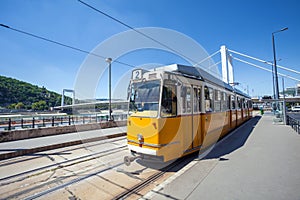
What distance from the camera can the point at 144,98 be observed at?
16.6ft

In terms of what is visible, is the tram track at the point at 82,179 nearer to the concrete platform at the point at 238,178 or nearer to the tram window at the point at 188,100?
the concrete platform at the point at 238,178

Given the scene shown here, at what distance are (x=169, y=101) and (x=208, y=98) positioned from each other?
241 centimetres

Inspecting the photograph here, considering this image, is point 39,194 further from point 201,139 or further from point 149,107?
point 201,139

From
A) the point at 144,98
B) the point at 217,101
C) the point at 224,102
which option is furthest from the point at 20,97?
the point at 217,101

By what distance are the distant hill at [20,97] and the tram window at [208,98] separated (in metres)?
77.9

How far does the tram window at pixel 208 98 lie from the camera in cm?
621

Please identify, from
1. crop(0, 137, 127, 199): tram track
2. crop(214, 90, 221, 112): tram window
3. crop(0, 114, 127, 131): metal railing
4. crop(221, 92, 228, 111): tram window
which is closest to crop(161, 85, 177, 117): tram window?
crop(0, 137, 127, 199): tram track

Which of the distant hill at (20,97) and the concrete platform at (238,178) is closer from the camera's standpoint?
the concrete platform at (238,178)

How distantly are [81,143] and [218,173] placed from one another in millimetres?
6967

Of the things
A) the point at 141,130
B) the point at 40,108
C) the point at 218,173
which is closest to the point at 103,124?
the point at 141,130

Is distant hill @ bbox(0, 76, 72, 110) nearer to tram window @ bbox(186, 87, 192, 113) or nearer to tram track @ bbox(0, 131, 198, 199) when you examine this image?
tram track @ bbox(0, 131, 198, 199)

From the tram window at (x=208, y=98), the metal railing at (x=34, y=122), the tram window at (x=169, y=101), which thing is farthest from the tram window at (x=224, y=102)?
the metal railing at (x=34, y=122)

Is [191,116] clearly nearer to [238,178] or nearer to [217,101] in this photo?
[238,178]

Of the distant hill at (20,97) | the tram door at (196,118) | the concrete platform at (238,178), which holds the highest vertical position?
the distant hill at (20,97)
